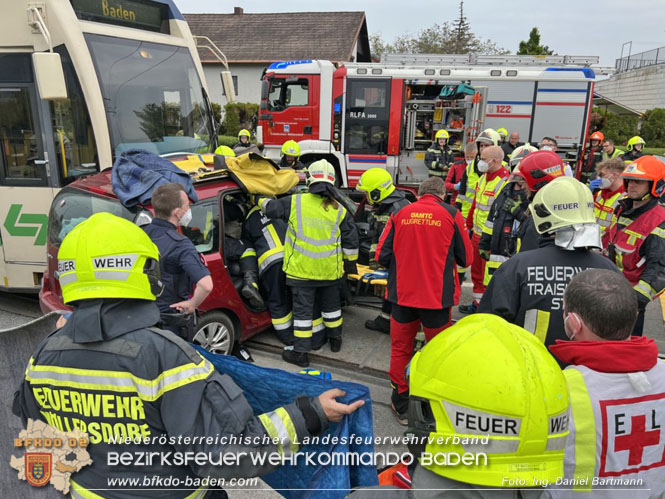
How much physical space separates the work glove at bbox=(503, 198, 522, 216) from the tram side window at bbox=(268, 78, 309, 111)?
8.93m

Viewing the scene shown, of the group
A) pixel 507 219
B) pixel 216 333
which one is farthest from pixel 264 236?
pixel 507 219

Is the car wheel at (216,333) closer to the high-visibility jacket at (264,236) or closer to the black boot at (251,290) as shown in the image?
the black boot at (251,290)

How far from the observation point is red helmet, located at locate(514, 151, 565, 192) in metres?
3.71

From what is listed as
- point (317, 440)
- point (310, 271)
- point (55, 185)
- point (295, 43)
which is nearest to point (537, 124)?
point (310, 271)

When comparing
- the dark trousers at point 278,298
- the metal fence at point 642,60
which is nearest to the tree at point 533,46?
the metal fence at point 642,60

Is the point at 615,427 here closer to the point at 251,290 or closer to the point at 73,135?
the point at 251,290

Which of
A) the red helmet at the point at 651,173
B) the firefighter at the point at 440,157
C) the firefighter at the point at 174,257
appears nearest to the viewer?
the firefighter at the point at 174,257

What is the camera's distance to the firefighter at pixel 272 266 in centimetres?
489

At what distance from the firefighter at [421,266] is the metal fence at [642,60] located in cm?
3808

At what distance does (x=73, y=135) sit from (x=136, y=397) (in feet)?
16.8

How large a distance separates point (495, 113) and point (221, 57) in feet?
24.7

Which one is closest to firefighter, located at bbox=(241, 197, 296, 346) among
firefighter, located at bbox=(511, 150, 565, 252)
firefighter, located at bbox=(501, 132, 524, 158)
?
firefighter, located at bbox=(511, 150, 565, 252)

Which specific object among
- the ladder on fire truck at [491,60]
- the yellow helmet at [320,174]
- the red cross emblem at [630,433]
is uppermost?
the ladder on fire truck at [491,60]

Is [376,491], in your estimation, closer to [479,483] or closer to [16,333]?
[479,483]
